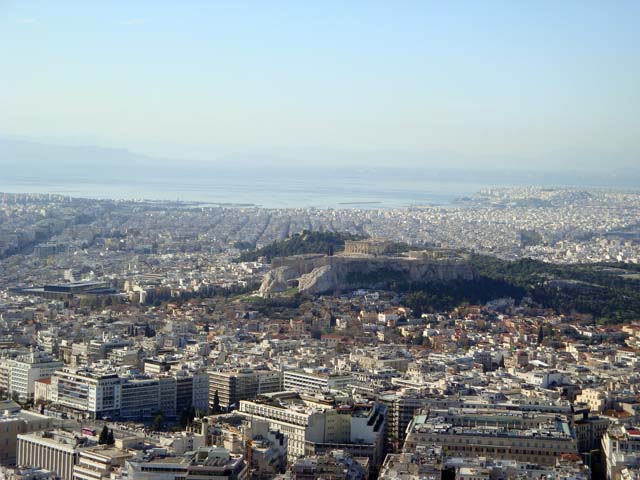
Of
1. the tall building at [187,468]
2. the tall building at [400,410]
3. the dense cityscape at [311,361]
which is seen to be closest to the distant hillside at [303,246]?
the dense cityscape at [311,361]

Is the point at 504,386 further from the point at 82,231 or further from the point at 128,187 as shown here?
the point at 128,187

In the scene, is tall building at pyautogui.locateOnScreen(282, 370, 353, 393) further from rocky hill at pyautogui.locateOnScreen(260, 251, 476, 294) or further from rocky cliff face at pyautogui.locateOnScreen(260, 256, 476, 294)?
rocky cliff face at pyautogui.locateOnScreen(260, 256, 476, 294)

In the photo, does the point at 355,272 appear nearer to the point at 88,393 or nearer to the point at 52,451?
the point at 88,393

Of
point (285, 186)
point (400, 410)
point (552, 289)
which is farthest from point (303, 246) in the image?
point (285, 186)

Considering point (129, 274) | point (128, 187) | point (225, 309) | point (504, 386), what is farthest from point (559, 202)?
point (504, 386)

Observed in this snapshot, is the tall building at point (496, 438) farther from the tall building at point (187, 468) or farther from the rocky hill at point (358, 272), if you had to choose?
the rocky hill at point (358, 272)

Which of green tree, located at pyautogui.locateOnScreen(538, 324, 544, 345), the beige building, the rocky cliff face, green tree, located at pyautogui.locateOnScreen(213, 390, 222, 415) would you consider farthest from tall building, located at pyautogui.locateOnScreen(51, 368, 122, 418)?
the rocky cliff face
